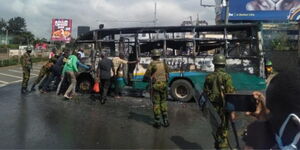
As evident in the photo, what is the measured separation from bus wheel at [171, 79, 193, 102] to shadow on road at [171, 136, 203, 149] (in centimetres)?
370

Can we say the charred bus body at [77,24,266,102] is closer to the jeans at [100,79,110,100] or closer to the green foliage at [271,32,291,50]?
the jeans at [100,79,110,100]

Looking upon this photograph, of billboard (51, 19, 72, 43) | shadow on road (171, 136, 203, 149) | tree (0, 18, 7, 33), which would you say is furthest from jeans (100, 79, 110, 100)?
tree (0, 18, 7, 33)

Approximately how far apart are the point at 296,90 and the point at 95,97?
9032 millimetres

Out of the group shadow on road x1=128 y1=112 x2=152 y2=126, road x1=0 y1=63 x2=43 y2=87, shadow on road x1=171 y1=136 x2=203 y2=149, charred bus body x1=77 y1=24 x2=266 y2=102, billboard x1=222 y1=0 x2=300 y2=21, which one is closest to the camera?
shadow on road x1=171 y1=136 x2=203 y2=149

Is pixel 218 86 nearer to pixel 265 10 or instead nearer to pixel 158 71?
pixel 158 71

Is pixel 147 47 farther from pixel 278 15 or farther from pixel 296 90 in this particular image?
pixel 278 15

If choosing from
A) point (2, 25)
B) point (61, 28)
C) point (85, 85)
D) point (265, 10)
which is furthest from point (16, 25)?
point (85, 85)

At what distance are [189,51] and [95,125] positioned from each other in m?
4.28

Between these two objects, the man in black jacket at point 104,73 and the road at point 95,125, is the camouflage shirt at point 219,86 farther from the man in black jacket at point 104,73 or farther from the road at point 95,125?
the man in black jacket at point 104,73

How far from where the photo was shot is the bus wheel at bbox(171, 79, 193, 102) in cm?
944

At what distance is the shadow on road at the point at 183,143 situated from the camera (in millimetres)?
5327

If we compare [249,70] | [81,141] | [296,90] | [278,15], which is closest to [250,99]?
[296,90]

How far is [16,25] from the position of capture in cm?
13688

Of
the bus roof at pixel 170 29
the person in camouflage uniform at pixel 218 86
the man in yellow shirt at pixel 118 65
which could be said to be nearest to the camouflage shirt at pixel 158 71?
the person in camouflage uniform at pixel 218 86
